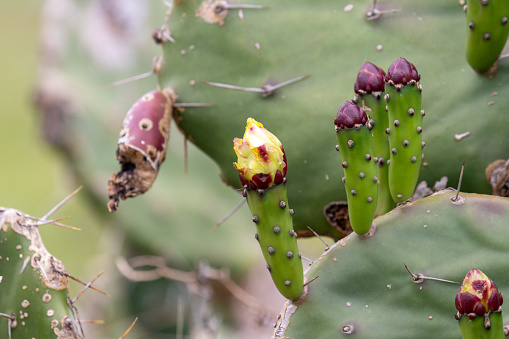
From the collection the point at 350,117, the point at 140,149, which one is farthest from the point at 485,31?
the point at 140,149

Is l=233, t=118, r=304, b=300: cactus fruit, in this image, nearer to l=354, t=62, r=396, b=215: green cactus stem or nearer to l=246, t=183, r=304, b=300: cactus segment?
l=246, t=183, r=304, b=300: cactus segment

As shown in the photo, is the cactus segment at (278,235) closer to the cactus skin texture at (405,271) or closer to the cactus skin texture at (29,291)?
the cactus skin texture at (405,271)

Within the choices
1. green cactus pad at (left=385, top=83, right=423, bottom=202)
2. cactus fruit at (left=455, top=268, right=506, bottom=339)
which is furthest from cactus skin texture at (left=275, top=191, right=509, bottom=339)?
cactus fruit at (left=455, top=268, right=506, bottom=339)

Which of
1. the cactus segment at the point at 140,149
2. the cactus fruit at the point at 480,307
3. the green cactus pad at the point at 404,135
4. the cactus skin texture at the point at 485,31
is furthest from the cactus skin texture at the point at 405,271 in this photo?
the cactus segment at the point at 140,149

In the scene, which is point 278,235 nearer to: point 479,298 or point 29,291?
point 479,298

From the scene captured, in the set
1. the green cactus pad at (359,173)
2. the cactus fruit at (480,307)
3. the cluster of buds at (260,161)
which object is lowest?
the cactus fruit at (480,307)

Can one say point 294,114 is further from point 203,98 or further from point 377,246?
point 377,246

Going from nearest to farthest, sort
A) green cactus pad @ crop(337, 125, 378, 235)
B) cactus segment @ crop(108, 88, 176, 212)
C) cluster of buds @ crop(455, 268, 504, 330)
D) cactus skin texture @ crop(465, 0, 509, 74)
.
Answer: cluster of buds @ crop(455, 268, 504, 330)
green cactus pad @ crop(337, 125, 378, 235)
cactus skin texture @ crop(465, 0, 509, 74)
cactus segment @ crop(108, 88, 176, 212)

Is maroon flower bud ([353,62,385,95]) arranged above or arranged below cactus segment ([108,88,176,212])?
above
